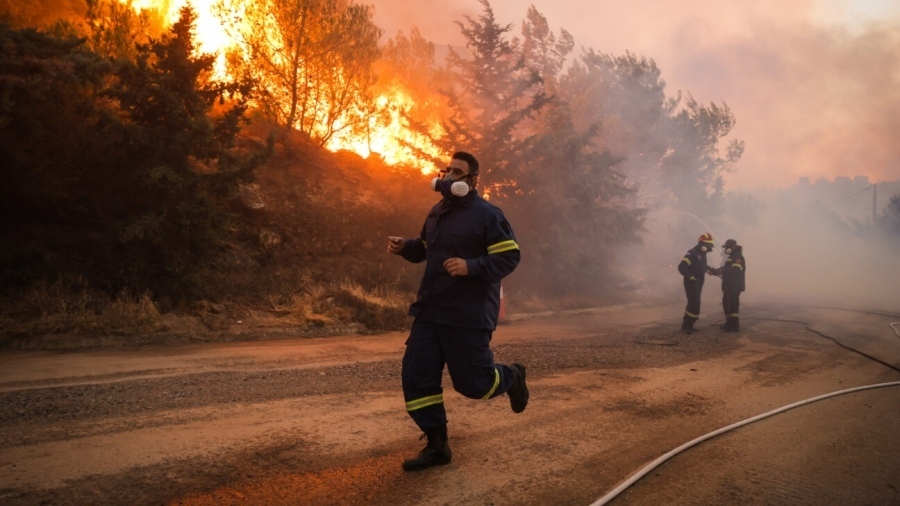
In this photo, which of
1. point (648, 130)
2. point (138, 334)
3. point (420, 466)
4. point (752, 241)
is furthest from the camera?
point (752, 241)

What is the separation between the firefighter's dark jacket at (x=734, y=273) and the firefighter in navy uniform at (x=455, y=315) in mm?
10856

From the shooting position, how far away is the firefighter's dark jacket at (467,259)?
12.0 feet

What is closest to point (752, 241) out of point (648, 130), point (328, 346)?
point (648, 130)

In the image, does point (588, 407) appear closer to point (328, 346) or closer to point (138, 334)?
point (328, 346)

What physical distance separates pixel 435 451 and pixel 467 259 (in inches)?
54.8

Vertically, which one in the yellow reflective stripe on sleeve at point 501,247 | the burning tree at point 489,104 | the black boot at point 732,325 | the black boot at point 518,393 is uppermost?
the burning tree at point 489,104

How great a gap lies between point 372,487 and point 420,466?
41cm

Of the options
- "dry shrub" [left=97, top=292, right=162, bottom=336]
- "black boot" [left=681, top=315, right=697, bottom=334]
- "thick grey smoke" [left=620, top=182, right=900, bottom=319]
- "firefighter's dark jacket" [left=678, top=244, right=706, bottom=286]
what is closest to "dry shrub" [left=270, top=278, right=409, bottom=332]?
"dry shrub" [left=97, top=292, right=162, bottom=336]

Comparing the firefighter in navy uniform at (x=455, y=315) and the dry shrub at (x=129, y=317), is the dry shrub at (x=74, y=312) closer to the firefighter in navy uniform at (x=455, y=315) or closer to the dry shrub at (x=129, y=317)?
the dry shrub at (x=129, y=317)

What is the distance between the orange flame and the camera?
647 inches

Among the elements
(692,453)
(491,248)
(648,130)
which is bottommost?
(692,453)

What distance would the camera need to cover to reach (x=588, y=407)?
5496 mm

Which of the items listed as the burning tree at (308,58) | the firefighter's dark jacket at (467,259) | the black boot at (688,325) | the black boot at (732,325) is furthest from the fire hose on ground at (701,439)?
the burning tree at (308,58)

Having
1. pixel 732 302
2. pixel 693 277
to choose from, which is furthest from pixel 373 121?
pixel 732 302
